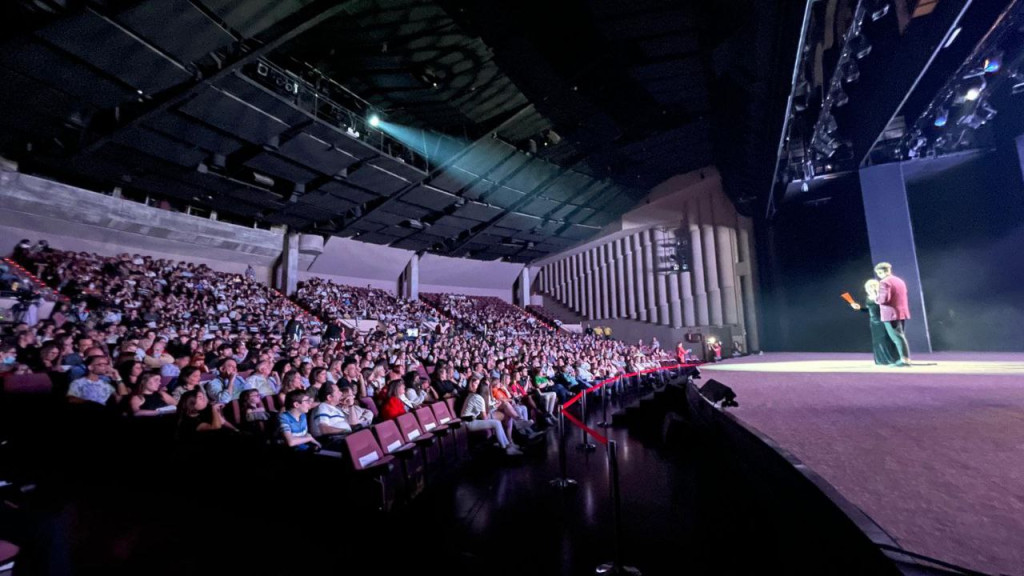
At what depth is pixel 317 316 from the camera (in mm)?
14500

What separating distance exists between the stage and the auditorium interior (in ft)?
0.07

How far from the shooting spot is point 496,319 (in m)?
19.8

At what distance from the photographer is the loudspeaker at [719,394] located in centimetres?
390

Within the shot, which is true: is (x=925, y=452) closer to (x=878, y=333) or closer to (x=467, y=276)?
(x=878, y=333)

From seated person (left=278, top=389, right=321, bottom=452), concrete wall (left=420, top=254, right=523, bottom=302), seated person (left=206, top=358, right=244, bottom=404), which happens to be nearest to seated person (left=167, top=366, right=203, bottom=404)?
seated person (left=206, top=358, right=244, bottom=404)

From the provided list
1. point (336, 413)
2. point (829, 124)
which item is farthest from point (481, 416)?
point (829, 124)

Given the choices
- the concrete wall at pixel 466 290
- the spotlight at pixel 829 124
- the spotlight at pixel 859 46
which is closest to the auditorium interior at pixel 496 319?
the spotlight at pixel 829 124

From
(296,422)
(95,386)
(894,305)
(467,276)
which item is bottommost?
(296,422)

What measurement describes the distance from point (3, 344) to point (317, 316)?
9309 mm

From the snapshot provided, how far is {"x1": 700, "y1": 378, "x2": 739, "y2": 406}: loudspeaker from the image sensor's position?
12.8ft

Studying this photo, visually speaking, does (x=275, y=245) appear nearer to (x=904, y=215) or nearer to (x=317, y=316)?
(x=317, y=316)

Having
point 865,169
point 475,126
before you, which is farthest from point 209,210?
point 865,169

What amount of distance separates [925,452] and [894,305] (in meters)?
4.54

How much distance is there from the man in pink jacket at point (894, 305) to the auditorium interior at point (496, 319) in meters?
0.05
